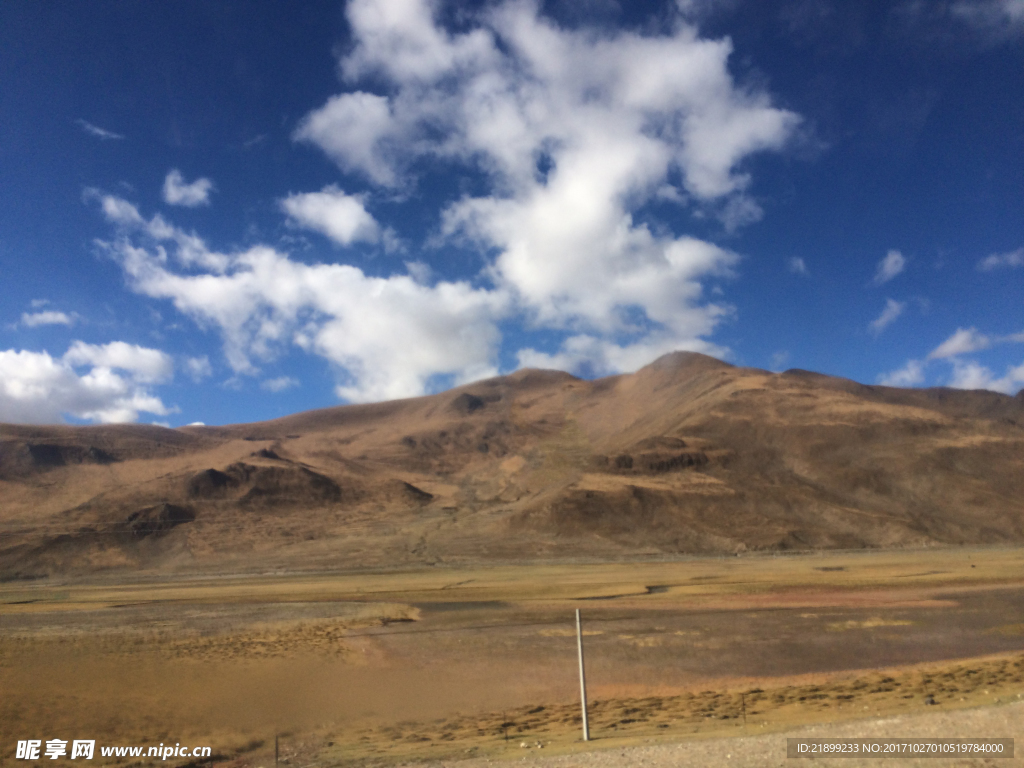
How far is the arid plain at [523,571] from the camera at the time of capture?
50.6 feet

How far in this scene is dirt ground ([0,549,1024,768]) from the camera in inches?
533

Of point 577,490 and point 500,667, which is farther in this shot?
point 577,490

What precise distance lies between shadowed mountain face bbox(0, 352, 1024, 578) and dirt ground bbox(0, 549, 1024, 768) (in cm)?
3744

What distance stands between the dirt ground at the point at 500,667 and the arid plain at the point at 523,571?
14 centimetres

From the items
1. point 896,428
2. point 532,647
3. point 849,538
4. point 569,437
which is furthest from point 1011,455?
point 532,647

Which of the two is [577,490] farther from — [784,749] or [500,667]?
[784,749]

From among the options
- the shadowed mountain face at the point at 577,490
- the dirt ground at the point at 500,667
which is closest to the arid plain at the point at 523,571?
the dirt ground at the point at 500,667

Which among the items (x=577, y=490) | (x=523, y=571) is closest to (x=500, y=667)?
(x=523, y=571)

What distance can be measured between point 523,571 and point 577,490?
99.0 feet

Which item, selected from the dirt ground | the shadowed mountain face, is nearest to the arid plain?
the dirt ground

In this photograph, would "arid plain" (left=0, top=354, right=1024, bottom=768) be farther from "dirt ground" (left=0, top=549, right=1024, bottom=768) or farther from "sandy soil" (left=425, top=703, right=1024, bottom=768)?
"sandy soil" (left=425, top=703, right=1024, bottom=768)

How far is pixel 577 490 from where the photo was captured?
3376 inches

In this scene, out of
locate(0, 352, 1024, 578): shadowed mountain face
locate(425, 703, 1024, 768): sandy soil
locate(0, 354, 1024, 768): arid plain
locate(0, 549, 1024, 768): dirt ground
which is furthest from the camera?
locate(0, 352, 1024, 578): shadowed mountain face

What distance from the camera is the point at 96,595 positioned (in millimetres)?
51656
